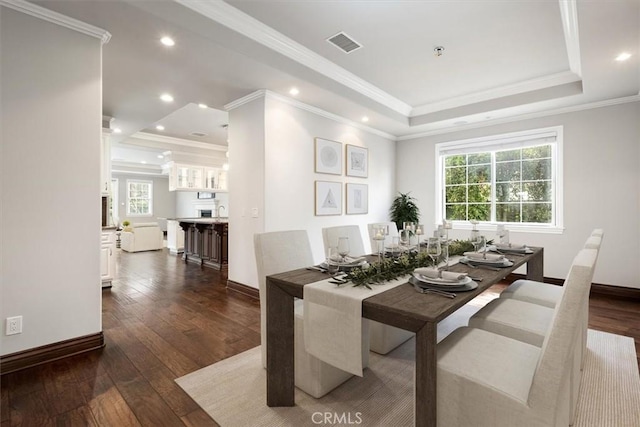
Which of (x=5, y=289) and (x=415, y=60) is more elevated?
(x=415, y=60)

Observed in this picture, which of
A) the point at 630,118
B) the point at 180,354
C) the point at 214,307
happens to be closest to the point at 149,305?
the point at 214,307

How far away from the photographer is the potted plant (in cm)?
574

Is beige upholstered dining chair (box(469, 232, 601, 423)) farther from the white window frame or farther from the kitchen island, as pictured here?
the kitchen island

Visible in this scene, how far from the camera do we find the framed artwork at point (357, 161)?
197 inches

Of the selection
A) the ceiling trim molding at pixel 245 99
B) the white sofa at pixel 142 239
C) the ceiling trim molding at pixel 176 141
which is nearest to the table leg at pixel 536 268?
the ceiling trim molding at pixel 245 99

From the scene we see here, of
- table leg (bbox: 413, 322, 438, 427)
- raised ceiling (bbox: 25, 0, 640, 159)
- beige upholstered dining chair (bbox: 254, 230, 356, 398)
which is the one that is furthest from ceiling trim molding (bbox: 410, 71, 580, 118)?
table leg (bbox: 413, 322, 438, 427)

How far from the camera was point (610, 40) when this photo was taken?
257cm

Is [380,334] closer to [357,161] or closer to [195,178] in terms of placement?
[357,161]

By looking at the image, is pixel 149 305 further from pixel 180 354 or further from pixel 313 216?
pixel 313 216

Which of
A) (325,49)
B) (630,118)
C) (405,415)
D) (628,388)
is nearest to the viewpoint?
(405,415)

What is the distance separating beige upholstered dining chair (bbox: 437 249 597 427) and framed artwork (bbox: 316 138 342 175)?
10.9 feet

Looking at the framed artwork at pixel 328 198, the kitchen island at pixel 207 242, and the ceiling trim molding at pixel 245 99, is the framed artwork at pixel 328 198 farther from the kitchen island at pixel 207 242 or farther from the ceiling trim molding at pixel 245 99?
the kitchen island at pixel 207 242

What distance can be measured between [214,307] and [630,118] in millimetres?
5699

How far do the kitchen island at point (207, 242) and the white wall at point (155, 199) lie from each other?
21.5ft
